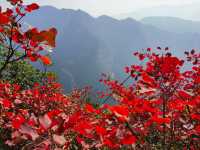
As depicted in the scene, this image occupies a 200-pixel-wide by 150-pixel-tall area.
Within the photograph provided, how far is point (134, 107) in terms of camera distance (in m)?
3.16

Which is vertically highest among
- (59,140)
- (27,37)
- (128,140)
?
(27,37)

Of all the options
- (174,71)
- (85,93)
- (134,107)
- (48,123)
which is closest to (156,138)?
(174,71)

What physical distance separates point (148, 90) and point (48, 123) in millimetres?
1056

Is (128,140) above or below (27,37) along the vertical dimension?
below

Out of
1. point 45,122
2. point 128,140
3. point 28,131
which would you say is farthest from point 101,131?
point 28,131

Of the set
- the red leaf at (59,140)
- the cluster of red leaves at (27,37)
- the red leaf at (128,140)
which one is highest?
the cluster of red leaves at (27,37)

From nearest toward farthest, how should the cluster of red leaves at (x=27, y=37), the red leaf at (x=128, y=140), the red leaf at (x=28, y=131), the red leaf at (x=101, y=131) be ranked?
the red leaf at (x=28, y=131) < the cluster of red leaves at (x=27, y=37) < the red leaf at (x=128, y=140) < the red leaf at (x=101, y=131)

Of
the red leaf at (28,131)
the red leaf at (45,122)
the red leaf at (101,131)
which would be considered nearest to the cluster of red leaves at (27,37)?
the red leaf at (45,122)

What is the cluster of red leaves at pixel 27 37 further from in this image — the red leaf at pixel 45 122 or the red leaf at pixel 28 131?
the red leaf at pixel 28 131

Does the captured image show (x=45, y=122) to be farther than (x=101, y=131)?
No

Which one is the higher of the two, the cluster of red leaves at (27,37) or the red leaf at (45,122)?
the cluster of red leaves at (27,37)

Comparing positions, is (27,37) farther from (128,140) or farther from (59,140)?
(128,140)

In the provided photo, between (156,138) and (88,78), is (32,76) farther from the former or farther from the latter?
(88,78)

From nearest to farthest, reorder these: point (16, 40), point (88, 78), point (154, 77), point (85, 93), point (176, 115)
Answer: point (16, 40) < point (154, 77) < point (176, 115) < point (85, 93) < point (88, 78)
